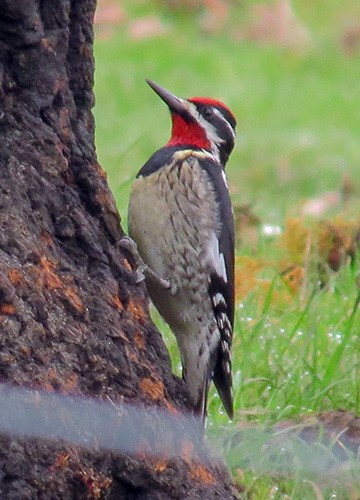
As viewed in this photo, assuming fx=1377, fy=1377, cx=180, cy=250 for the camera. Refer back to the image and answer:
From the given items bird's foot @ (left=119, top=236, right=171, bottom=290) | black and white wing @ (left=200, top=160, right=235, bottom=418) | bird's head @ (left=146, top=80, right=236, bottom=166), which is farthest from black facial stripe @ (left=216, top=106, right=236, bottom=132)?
bird's foot @ (left=119, top=236, right=171, bottom=290)

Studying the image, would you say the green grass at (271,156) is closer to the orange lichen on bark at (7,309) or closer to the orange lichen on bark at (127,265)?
the orange lichen on bark at (127,265)

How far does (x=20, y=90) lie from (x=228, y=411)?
126 cm

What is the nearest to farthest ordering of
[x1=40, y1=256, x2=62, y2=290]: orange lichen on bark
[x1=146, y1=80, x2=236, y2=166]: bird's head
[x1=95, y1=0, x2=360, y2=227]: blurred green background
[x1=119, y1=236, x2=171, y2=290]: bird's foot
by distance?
[x1=40, y1=256, x2=62, y2=290]: orange lichen on bark < [x1=119, y1=236, x2=171, y2=290]: bird's foot < [x1=146, y1=80, x2=236, y2=166]: bird's head < [x1=95, y1=0, x2=360, y2=227]: blurred green background

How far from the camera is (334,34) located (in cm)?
1689

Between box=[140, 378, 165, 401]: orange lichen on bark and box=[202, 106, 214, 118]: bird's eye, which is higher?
box=[202, 106, 214, 118]: bird's eye

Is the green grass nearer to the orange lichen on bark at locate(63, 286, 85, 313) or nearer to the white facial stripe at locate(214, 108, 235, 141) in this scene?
the white facial stripe at locate(214, 108, 235, 141)

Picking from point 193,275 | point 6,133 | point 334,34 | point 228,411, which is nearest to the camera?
point 6,133

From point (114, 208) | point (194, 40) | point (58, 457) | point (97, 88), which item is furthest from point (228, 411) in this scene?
point (194, 40)

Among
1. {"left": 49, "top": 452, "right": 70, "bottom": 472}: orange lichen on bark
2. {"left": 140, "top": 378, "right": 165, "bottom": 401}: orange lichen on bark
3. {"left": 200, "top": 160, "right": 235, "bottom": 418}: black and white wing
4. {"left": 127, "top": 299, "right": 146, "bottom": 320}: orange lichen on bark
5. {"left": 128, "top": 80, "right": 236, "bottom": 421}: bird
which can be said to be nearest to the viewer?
{"left": 49, "top": 452, "right": 70, "bottom": 472}: orange lichen on bark

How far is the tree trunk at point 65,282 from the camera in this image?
3.15m

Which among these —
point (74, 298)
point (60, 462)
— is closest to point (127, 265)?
point (74, 298)

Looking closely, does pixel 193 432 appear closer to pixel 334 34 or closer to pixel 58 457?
pixel 58 457

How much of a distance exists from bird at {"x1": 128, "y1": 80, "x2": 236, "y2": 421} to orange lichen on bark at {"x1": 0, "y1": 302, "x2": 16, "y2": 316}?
1.26 metres

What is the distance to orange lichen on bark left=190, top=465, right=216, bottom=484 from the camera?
Answer: 3.48 meters
